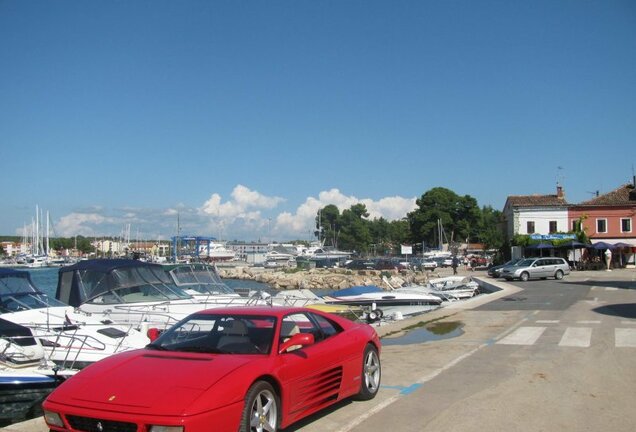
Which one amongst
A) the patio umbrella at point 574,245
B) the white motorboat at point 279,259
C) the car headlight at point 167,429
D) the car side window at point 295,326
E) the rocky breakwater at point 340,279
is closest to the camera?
the car headlight at point 167,429

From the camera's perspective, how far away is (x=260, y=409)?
5809mm

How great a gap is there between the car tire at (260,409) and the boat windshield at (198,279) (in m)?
15.2

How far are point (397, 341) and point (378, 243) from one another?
15548cm

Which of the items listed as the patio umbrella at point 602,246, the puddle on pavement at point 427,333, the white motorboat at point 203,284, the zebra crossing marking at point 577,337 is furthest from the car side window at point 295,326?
the patio umbrella at point 602,246

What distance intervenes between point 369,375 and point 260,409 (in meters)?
2.55

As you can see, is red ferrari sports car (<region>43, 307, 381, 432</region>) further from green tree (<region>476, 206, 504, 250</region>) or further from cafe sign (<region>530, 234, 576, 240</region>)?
green tree (<region>476, 206, 504, 250</region>)

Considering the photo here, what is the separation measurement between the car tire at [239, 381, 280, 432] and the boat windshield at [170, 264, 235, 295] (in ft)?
49.9

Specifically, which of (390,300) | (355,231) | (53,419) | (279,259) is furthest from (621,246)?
(355,231)

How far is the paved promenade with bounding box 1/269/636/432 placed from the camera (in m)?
6.88

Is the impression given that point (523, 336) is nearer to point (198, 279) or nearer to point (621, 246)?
point (198, 279)

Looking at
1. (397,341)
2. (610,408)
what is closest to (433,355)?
(397,341)

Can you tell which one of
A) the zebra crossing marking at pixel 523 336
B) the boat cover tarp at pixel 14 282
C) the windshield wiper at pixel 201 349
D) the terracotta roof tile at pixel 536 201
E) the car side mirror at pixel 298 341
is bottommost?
the zebra crossing marking at pixel 523 336

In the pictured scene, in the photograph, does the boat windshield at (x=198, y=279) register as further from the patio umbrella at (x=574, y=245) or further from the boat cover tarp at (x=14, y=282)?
the patio umbrella at (x=574, y=245)

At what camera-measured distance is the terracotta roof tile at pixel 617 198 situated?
6391 centimetres
